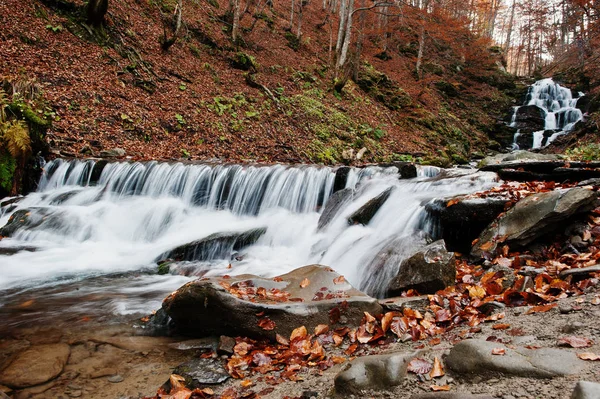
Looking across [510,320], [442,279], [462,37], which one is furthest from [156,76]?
[462,37]

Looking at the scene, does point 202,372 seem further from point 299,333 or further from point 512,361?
point 512,361

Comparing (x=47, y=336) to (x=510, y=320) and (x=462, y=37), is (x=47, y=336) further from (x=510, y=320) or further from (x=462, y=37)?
(x=462, y=37)

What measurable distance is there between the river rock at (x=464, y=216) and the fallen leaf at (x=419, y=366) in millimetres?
3378

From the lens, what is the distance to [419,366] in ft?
6.68

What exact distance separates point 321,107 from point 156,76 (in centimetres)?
716

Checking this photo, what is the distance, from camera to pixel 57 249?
707 centimetres

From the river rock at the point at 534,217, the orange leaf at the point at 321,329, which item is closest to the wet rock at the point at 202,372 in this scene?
the orange leaf at the point at 321,329

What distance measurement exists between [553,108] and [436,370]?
28.7 m

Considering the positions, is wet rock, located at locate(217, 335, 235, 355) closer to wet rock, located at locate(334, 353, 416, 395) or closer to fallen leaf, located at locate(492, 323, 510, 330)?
wet rock, located at locate(334, 353, 416, 395)

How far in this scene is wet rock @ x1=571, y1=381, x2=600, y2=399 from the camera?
1.30m

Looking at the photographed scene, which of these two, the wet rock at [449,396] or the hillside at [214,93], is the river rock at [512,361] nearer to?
the wet rock at [449,396]

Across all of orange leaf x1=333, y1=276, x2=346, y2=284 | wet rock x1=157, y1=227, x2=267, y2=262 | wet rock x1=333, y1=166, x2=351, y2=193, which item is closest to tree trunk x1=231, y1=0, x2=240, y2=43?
wet rock x1=333, y1=166, x2=351, y2=193

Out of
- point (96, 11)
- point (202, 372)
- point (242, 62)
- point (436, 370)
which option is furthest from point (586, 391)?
point (242, 62)

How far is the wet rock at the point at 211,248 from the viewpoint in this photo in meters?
6.68
